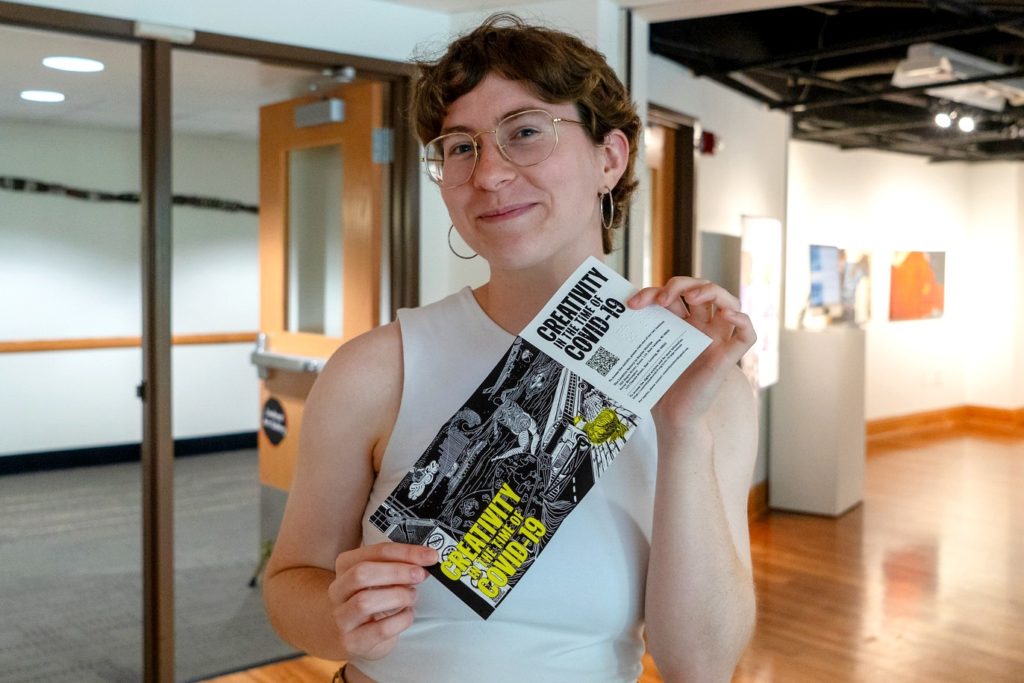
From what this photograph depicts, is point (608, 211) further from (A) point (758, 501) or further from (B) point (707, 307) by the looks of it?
(A) point (758, 501)

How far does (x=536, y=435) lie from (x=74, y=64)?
13.7ft

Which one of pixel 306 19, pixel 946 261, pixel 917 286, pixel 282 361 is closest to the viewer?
pixel 306 19

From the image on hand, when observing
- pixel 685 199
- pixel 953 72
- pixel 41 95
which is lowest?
pixel 685 199

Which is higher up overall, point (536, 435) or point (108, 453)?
point (536, 435)

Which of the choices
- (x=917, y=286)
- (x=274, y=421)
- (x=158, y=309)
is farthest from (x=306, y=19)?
(x=917, y=286)

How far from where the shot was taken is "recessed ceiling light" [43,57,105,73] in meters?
→ 4.31

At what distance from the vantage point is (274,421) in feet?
15.0

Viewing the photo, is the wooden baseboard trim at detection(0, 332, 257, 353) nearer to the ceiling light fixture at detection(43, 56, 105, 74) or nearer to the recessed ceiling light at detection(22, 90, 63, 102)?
the recessed ceiling light at detection(22, 90, 63, 102)

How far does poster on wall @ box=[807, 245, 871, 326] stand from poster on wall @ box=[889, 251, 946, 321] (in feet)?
1.76

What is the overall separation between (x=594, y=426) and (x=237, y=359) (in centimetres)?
802

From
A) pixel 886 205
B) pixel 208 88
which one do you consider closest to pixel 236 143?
pixel 208 88

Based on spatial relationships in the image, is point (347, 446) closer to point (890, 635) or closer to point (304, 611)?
point (304, 611)

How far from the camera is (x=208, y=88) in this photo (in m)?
5.59

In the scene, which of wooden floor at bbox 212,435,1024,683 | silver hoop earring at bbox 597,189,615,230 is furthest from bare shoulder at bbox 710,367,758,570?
wooden floor at bbox 212,435,1024,683
